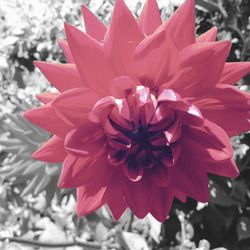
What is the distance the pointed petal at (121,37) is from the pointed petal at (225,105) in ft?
0.34

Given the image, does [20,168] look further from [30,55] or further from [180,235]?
[30,55]

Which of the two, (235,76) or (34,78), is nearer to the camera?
(235,76)

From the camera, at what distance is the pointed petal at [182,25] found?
2.31 feet

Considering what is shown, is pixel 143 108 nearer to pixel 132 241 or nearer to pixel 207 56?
pixel 207 56

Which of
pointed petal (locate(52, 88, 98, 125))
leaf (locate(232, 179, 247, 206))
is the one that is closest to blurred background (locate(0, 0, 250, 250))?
leaf (locate(232, 179, 247, 206))

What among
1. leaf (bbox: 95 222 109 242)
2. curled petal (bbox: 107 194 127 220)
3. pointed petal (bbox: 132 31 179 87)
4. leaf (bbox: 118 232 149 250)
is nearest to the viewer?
pointed petal (bbox: 132 31 179 87)

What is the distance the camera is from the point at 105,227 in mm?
1402

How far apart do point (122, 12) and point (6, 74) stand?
112 cm

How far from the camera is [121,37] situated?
69 cm

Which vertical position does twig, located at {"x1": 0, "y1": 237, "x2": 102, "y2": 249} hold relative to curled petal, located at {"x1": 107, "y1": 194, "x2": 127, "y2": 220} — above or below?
below

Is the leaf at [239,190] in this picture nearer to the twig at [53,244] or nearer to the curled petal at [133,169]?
the twig at [53,244]

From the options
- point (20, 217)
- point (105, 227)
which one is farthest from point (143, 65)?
point (20, 217)

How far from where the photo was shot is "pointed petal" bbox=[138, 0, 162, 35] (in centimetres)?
75

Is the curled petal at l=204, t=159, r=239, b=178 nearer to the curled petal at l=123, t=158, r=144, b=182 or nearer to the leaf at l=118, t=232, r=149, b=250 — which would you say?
the curled petal at l=123, t=158, r=144, b=182
